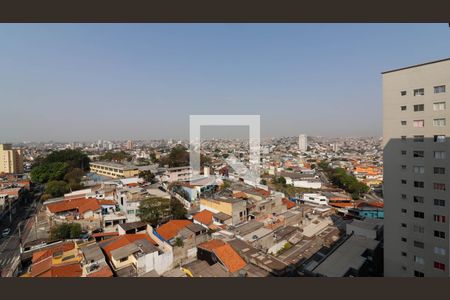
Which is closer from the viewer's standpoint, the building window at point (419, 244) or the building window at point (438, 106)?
the building window at point (438, 106)

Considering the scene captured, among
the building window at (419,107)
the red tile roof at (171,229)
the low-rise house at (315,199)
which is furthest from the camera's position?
the low-rise house at (315,199)

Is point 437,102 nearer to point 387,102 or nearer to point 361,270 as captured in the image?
point 387,102

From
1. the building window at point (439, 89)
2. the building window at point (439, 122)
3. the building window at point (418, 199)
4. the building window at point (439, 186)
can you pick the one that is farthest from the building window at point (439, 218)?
the building window at point (439, 89)

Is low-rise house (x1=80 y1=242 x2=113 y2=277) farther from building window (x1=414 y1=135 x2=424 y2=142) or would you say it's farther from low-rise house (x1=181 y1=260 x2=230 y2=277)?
building window (x1=414 y1=135 x2=424 y2=142)

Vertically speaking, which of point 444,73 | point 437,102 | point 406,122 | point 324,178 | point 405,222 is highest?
point 444,73

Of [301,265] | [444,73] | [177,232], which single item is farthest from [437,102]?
[177,232]

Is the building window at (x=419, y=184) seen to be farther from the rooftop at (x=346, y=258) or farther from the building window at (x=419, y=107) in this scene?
the rooftop at (x=346, y=258)
